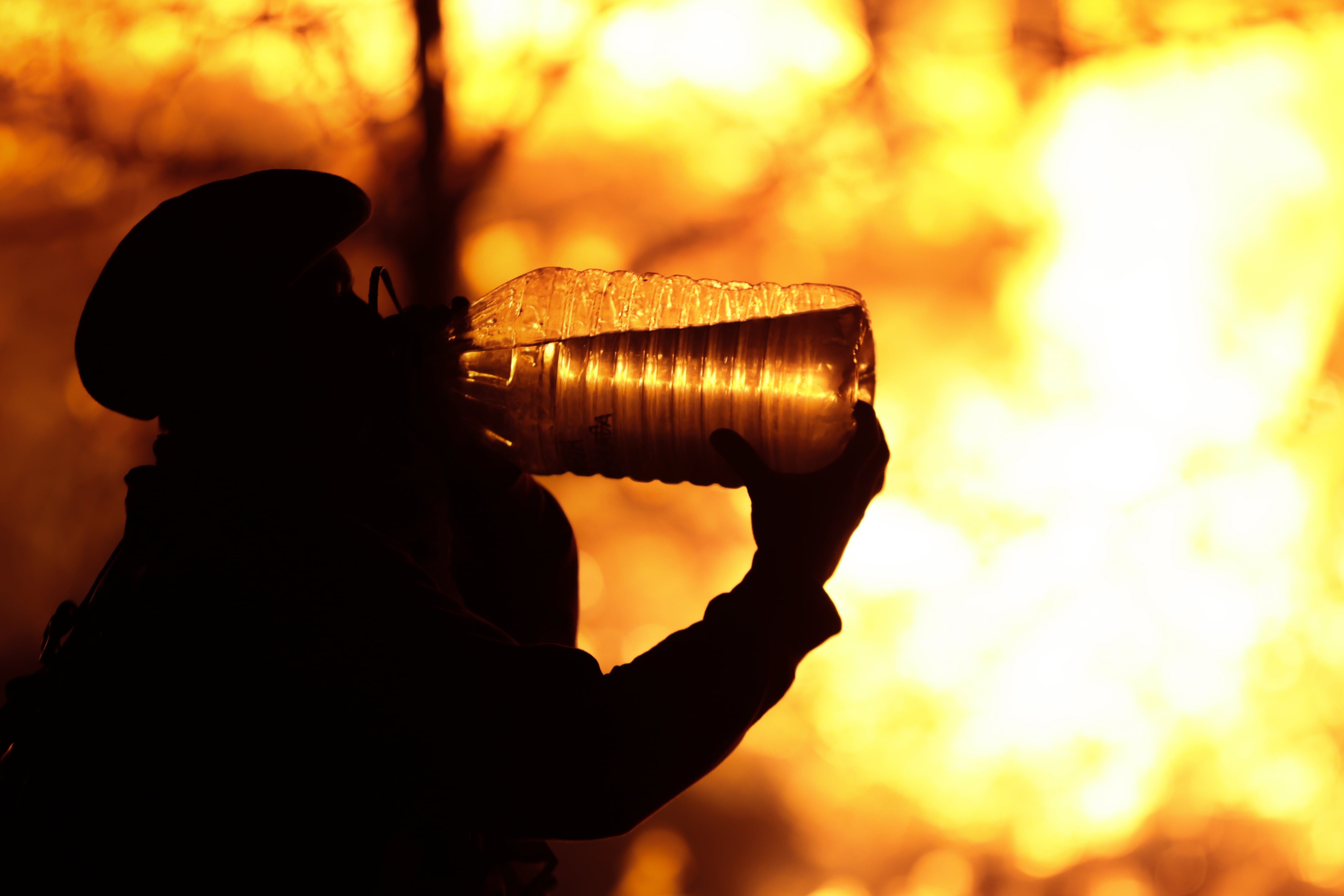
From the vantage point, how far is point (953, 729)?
Result: 1.20 m

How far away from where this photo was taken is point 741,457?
0.65 meters

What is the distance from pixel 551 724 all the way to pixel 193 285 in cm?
36

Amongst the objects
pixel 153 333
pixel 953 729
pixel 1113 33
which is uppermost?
pixel 1113 33

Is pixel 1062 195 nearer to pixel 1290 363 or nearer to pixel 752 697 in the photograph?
pixel 1290 363

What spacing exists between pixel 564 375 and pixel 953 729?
77 centimetres

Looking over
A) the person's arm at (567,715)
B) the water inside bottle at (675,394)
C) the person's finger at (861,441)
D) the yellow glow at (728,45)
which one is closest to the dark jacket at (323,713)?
the person's arm at (567,715)

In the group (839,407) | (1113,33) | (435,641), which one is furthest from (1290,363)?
(435,641)

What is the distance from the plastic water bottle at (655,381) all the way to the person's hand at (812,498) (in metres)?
0.09

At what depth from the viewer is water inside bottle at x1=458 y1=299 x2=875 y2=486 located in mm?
759

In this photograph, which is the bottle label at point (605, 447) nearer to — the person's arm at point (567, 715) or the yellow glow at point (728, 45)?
the person's arm at point (567, 715)

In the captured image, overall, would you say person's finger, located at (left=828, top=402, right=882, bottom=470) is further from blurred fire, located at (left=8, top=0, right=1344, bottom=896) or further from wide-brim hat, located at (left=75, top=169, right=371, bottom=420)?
blurred fire, located at (left=8, top=0, right=1344, bottom=896)

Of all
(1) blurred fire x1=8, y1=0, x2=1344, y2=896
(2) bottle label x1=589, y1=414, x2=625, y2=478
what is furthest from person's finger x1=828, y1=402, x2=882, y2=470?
(1) blurred fire x1=8, y1=0, x2=1344, y2=896

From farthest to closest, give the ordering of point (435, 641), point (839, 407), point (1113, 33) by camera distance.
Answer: point (1113, 33), point (839, 407), point (435, 641)

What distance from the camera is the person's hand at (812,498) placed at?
612 mm
